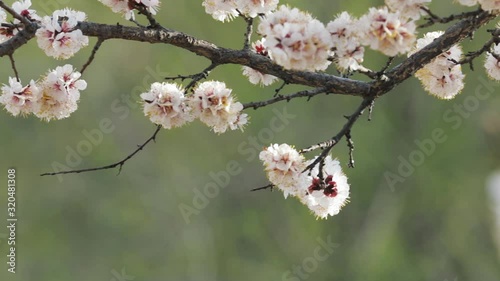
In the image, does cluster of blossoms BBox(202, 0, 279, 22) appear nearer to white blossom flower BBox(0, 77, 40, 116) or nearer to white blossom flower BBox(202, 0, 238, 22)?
white blossom flower BBox(202, 0, 238, 22)

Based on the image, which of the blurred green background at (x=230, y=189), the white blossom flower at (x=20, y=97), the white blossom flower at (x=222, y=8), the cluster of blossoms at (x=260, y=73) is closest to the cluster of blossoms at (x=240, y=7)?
the white blossom flower at (x=222, y=8)

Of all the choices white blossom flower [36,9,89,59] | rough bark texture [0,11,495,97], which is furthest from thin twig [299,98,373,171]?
white blossom flower [36,9,89,59]

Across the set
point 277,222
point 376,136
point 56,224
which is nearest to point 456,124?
point 376,136

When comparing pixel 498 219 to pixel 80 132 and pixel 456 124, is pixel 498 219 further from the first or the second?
pixel 80 132

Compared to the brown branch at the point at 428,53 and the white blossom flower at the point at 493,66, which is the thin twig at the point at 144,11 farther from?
the white blossom flower at the point at 493,66

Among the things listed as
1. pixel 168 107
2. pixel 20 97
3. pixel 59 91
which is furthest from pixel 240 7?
pixel 20 97
